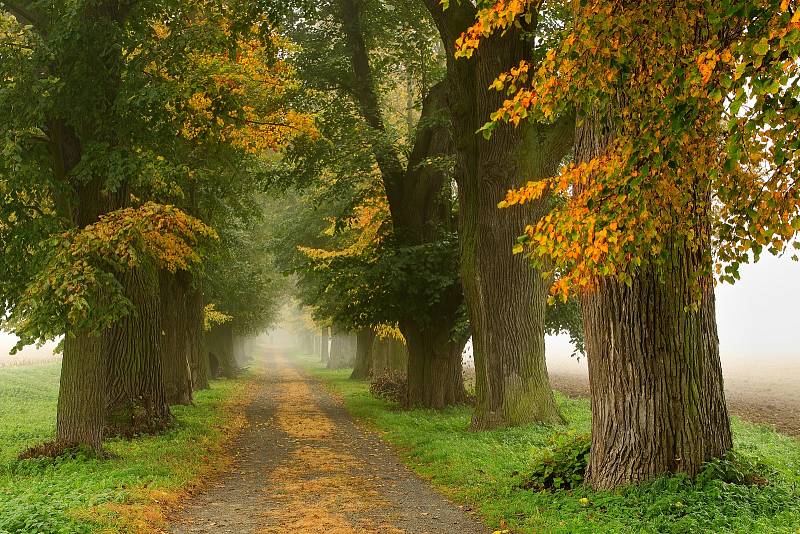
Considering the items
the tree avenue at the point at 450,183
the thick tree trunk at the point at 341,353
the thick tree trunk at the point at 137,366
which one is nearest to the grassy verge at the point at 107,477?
the thick tree trunk at the point at 137,366

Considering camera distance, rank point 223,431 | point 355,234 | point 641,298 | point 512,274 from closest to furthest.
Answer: point 641,298
point 512,274
point 223,431
point 355,234

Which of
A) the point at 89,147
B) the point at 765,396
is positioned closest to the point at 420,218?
the point at 89,147

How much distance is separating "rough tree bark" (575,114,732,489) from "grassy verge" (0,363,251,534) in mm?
4999

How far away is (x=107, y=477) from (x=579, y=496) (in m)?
5.92

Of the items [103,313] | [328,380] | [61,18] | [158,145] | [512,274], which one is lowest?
[328,380]

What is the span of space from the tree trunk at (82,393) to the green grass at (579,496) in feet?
16.3

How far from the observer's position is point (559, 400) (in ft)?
64.6

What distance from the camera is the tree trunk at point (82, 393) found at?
10.4 metres

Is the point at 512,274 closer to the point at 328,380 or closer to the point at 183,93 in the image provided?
the point at 183,93

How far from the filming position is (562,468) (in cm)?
810

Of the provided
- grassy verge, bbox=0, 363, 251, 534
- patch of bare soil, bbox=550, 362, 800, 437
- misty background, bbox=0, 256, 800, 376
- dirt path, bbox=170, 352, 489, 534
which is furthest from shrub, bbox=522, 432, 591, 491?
misty background, bbox=0, 256, 800, 376

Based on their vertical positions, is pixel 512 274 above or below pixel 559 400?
above

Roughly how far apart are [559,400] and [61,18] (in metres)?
15.5

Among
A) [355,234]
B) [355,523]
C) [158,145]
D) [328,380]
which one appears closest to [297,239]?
[355,234]
